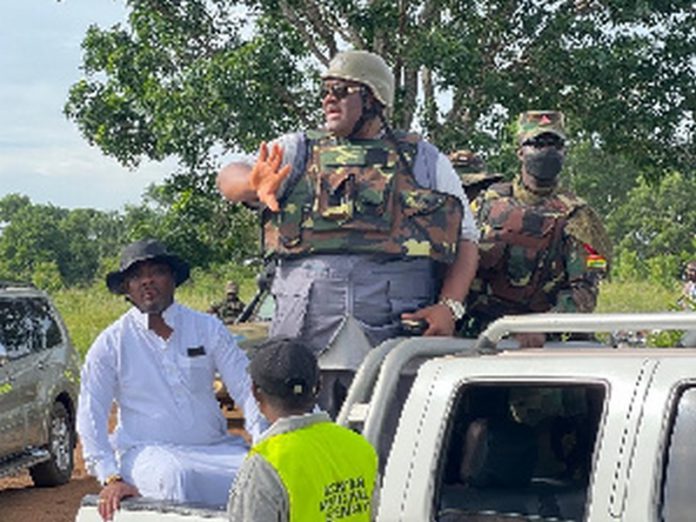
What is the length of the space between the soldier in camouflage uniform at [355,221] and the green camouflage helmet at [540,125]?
0.74 metres

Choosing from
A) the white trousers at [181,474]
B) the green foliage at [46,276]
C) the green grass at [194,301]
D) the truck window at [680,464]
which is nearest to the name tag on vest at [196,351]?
the white trousers at [181,474]

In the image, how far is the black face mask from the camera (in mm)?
5508

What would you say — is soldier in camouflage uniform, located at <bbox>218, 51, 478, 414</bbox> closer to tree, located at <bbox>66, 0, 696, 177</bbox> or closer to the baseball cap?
the baseball cap

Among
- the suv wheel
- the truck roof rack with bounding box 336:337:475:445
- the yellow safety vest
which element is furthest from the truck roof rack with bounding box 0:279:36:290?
the yellow safety vest

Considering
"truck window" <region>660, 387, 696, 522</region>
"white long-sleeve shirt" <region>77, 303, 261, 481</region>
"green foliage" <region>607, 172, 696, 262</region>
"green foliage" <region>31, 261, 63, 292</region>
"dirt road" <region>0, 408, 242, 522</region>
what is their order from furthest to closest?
"green foliage" <region>607, 172, 696, 262</region>, "green foliage" <region>31, 261, 63, 292</region>, "dirt road" <region>0, 408, 242, 522</region>, "white long-sleeve shirt" <region>77, 303, 261, 481</region>, "truck window" <region>660, 387, 696, 522</region>

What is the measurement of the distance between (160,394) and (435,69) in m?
11.5

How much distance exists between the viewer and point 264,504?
317 centimetres

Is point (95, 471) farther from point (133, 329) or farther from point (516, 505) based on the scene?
point (516, 505)

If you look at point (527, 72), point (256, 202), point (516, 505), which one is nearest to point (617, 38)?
point (527, 72)

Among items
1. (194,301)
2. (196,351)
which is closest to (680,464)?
(196,351)

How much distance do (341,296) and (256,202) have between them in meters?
0.48

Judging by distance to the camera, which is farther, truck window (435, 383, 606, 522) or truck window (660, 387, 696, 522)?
truck window (435, 383, 606, 522)

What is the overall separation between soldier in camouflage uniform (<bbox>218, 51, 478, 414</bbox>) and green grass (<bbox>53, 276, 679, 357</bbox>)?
16.8 meters

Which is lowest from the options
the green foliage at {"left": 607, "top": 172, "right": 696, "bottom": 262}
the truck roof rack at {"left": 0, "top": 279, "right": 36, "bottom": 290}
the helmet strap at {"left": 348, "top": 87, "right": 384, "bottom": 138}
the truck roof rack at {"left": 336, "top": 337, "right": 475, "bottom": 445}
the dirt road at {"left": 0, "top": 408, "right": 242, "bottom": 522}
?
the dirt road at {"left": 0, "top": 408, "right": 242, "bottom": 522}
